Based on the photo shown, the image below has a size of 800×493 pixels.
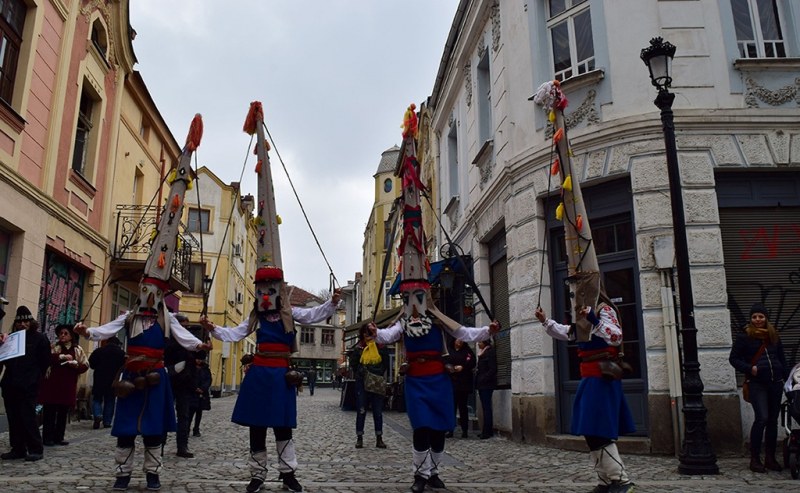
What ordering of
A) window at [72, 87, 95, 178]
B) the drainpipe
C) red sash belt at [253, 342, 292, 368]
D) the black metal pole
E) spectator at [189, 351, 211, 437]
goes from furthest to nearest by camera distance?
window at [72, 87, 95, 178] < spectator at [189, 351, 211, 437] < the drainpipe < the black metal pole < red sash belt at [253, 342, 292, 368]

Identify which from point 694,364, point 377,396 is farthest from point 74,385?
point 694,364

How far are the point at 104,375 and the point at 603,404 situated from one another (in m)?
10.3

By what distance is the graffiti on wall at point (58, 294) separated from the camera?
13.1 m

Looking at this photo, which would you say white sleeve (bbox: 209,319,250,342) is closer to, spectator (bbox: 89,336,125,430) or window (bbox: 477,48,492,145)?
spectator (bbox: 89,336,125,430)

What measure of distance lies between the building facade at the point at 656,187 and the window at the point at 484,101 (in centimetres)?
249

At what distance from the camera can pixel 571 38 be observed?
11258mm

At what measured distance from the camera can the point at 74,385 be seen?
9859mm

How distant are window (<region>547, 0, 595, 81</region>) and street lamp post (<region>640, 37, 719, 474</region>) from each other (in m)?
2.91

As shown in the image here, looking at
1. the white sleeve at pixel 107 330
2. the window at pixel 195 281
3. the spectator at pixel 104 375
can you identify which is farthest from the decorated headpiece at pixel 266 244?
the window at pixel 195 281

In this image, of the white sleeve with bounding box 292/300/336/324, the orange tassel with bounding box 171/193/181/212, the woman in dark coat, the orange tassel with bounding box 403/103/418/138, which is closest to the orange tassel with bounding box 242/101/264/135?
the orange tassel with bounding box 171/193/181/212

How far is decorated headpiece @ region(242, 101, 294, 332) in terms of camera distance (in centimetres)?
659

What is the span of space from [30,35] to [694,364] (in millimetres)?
12555

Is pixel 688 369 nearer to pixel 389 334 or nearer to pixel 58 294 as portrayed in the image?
pixel 389 334

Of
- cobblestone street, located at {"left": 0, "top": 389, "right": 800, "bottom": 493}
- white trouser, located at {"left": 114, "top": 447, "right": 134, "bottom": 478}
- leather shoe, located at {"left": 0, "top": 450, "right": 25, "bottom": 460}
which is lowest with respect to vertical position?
cobblestone street, located at {"left": 0, "top": 389, "right": 800, "bottom": 493}
